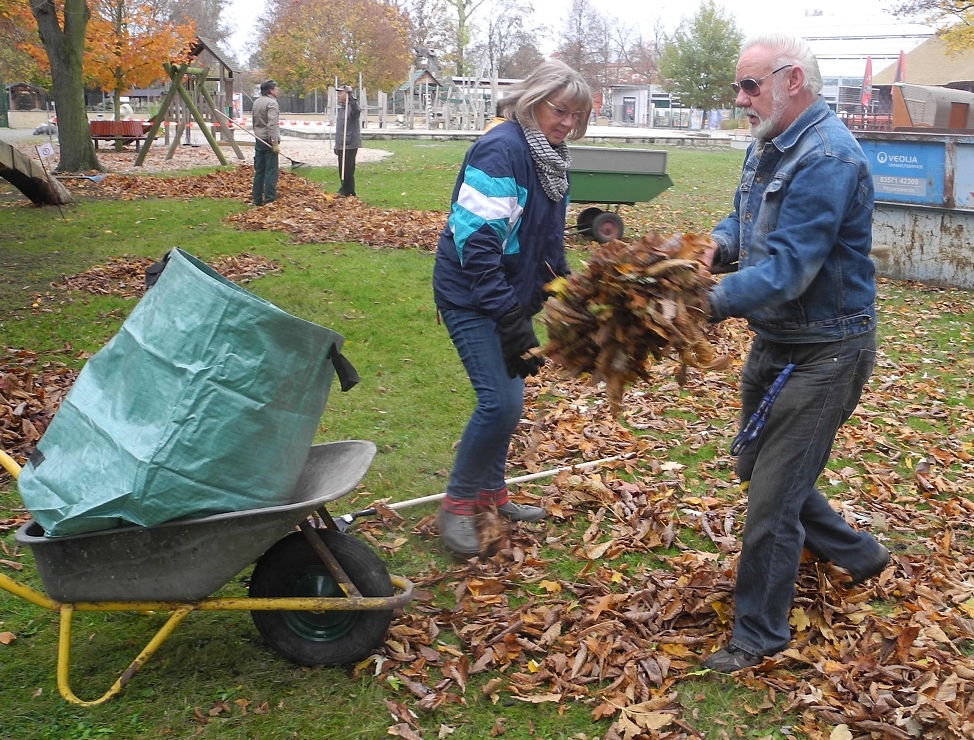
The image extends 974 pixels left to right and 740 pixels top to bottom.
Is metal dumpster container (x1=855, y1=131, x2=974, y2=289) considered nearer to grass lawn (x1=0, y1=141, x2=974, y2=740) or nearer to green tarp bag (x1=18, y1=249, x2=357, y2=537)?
grass lawn (x1=0, y1=141, x2=974, y2=740)

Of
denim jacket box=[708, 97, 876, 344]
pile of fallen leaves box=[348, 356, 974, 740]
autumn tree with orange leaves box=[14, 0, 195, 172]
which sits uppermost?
autumn tree with orange leaves box=[14, 0, 195, 172]

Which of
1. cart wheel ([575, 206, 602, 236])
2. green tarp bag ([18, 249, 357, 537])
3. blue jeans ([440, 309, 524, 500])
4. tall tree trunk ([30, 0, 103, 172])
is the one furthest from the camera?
tall tree trunk ([30, 0, 103, 172])

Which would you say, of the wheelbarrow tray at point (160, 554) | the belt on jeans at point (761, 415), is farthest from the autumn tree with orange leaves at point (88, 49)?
the belt on jeans at point (761, 415)

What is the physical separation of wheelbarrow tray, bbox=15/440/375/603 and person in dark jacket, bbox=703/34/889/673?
1579 mm

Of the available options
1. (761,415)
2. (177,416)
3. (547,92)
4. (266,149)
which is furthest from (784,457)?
(266,149)

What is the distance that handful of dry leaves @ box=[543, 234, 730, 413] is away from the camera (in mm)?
3402

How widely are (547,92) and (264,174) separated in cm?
1256

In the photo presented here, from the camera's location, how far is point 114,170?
21.6 metres

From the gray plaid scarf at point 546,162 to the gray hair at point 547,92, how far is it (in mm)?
56

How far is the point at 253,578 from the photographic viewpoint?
366cm

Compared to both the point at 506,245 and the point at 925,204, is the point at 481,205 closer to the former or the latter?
the point at 506,245

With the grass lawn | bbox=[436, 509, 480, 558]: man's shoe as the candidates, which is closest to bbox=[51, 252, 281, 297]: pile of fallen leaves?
the grass lawn

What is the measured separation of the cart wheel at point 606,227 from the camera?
13617mm

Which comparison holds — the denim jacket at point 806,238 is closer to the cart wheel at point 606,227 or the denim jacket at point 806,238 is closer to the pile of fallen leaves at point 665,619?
the pile of fallen leaves at point 665,619
